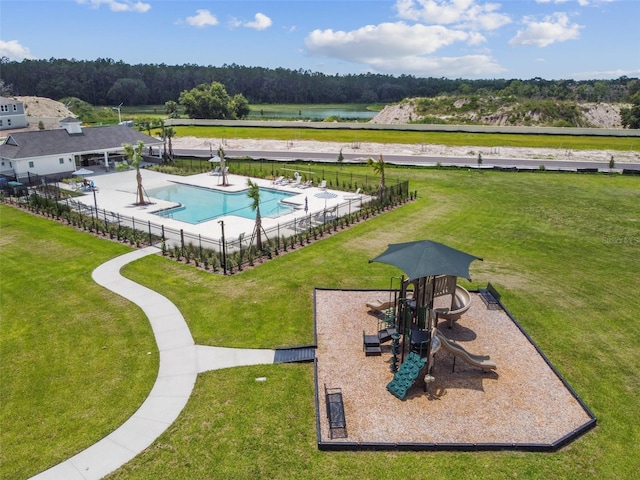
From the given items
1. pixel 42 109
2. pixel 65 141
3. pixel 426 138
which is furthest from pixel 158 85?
pixel 65 141

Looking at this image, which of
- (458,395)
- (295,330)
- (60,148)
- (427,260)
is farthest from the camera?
(60,148)

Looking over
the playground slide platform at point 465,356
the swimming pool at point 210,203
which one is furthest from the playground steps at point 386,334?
the swimming pool at point 210,203

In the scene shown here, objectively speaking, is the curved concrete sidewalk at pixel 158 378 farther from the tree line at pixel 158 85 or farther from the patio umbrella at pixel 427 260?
the tree line at pixel 158 85

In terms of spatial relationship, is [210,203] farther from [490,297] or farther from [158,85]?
[158,85]

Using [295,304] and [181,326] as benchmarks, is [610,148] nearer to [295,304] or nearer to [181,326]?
[295,304]

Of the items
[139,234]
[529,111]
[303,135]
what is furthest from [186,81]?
[139,234]

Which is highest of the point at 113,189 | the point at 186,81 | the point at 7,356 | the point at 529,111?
the point at 186,81
